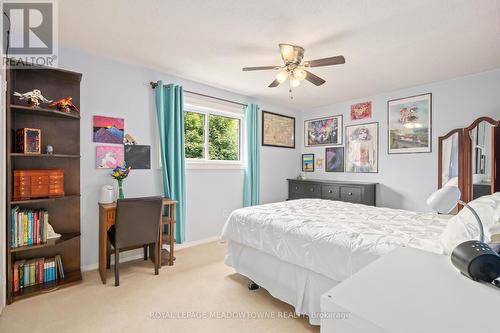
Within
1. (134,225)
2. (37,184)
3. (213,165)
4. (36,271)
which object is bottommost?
(36,271)

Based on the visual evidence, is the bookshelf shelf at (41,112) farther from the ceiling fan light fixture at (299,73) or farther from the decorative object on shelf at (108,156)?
the ceiling fan light fixture at (299,73)

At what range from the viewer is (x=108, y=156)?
2.94 m

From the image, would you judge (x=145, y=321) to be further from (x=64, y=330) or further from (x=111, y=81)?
(x=111, y=81)

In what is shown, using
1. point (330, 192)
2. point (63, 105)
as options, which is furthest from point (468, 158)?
point (63, 105)

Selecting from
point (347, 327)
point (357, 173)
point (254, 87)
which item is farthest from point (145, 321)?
point (357, 173)

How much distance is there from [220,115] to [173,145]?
A: 3.75 feet

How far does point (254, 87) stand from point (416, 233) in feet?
9.68

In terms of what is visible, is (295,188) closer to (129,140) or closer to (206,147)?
(206,147)

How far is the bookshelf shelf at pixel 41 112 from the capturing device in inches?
86.9

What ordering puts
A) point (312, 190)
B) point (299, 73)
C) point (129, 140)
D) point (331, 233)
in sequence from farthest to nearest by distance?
point (312, 190)
point (129, 140)
point (299, 73)
point (331, 233)

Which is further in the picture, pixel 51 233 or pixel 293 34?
pixel 51 233

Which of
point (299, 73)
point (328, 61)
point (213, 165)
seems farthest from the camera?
point (213, 165)

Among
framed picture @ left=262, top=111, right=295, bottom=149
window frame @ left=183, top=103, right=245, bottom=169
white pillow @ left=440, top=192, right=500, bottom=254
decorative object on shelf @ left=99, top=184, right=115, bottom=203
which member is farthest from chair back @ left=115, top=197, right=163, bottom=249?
framed picture @ left=262, top=111, right=295, bottom=149

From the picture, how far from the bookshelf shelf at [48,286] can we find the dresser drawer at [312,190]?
370cm
